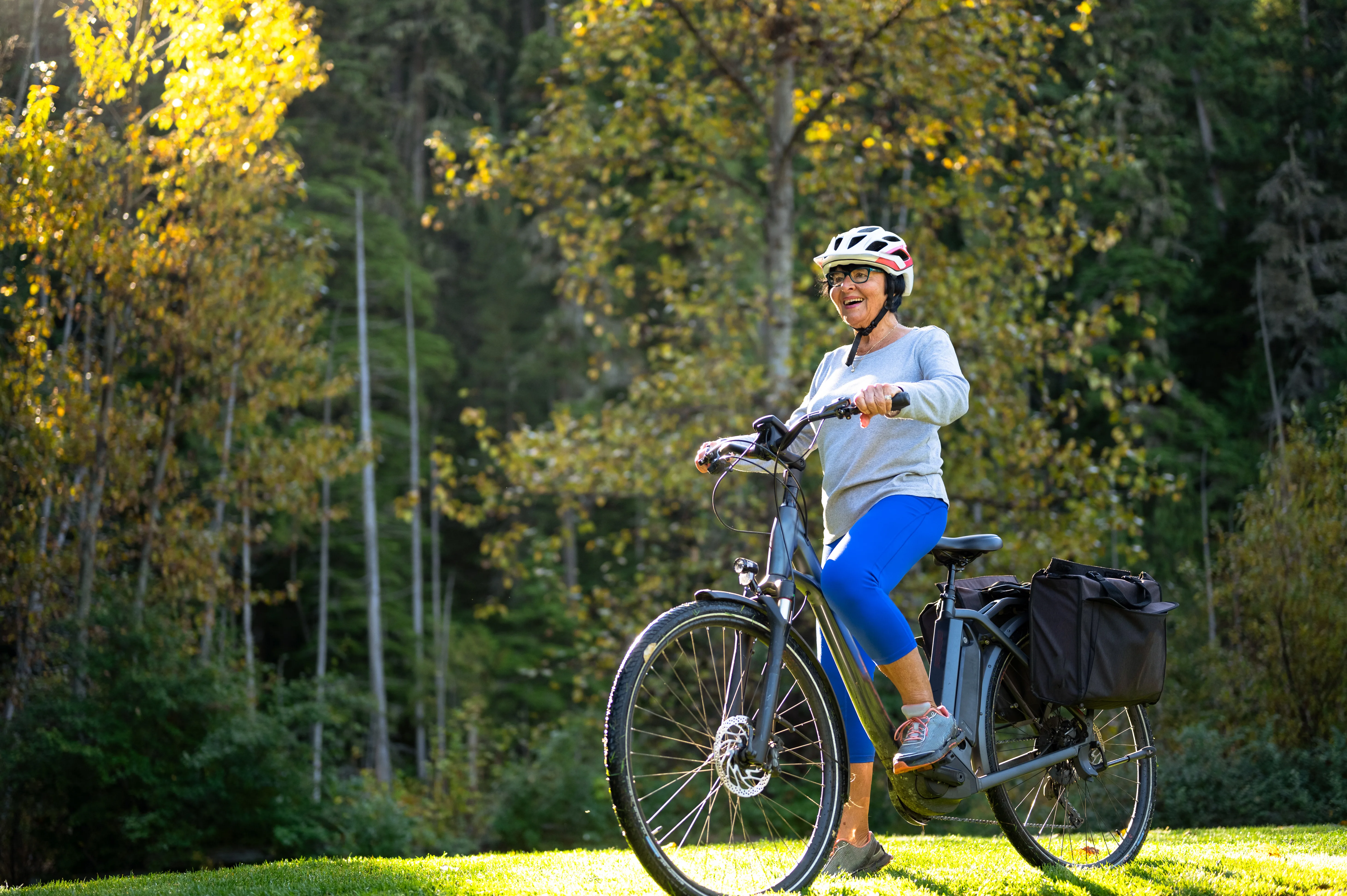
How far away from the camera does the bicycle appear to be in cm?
345

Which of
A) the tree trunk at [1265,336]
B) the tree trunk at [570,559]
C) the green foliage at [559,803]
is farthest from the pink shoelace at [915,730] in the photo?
the tree trunk at [570,559]

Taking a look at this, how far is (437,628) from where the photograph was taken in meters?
30.5

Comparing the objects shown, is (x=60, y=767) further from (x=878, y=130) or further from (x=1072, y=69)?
(x=1072, y=69)

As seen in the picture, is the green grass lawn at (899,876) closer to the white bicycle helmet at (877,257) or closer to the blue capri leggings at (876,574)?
the blue capri leggings at (876,574)

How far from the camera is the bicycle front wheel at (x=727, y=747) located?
3.28 m

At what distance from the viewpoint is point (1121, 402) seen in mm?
12172

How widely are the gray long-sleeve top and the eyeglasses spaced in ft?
0.70

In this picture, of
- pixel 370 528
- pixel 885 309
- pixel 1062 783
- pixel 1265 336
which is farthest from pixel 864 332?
pixel 370 528

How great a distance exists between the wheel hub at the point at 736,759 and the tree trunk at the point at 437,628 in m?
23.3

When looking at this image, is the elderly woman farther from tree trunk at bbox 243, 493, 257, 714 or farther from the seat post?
tree trunk at bbox 243, 493, 257, 714

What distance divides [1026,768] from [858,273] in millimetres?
1690

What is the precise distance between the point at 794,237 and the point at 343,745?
30.6 ft

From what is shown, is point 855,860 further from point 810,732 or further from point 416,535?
point 416,535

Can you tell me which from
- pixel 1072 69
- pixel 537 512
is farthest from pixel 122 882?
pixel 537 512
